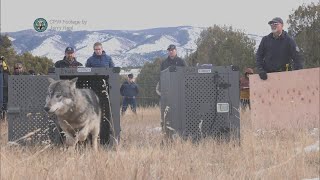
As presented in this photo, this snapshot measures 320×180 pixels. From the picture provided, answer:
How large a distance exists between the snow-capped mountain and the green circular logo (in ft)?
28.0

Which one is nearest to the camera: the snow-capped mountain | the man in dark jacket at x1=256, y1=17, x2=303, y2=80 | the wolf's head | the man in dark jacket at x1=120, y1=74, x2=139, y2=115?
the wolf's head

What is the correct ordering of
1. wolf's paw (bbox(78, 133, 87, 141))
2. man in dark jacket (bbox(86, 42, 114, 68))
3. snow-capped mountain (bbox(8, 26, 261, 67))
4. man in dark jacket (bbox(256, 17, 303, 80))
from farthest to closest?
snow-capped mountain (bbox(8, 26, 261, 67)) → man in dark jacket (bbox(86, 42, 114, 68)) → man in dark jacket (bbox(256, 17, 303, 80)) → wolf's paw (bbox(78, 133, 87, 141))

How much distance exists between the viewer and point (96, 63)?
9.86 m

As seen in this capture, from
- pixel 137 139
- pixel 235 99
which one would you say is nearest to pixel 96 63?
pixel 137 139

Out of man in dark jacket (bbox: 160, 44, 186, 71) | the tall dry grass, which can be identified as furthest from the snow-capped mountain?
the tall dry grass

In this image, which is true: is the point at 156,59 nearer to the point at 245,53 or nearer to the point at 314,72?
the point at 245,53

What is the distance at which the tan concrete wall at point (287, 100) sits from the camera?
8359 millimetres

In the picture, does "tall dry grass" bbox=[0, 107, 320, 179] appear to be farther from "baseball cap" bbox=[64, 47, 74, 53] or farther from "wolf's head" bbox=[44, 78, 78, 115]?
"baseball cap" bbox=[64, 47, 74, 53]

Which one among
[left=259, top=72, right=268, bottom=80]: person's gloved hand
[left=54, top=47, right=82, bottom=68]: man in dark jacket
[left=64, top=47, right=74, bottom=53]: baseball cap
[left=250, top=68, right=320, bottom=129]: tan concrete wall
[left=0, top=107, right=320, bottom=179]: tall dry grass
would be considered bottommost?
[left=0, top=107, right=320, bottom=179]: tall dry grass

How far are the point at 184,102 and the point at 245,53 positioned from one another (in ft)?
108

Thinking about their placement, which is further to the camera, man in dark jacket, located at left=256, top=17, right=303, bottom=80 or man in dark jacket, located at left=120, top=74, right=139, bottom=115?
man in dark jacket, located at left=120, top=74, right=139, bottom=115

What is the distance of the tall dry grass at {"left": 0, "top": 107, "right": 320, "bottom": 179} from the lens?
188 inches

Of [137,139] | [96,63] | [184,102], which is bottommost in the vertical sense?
[137,139]

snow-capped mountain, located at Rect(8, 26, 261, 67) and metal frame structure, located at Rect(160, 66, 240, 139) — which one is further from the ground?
snow-capped mountain, located at Rect(8, 26, 261, 67)
